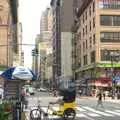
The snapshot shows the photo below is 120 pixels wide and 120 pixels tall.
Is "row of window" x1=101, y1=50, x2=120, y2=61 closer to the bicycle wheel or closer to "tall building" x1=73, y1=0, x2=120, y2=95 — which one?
"tall building" x1=73, y1=0, x2=120, y2=95

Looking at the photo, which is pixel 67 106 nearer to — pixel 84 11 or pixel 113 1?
pixel 113 1

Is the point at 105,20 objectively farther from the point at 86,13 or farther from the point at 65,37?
the point at 65,37

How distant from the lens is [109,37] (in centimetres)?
9469

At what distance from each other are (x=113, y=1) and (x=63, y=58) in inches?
2750

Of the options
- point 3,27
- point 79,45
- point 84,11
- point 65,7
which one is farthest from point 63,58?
point 3,27

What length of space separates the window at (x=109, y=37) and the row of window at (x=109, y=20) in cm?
197

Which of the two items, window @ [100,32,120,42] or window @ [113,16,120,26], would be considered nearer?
window @ [100,32,120,42]

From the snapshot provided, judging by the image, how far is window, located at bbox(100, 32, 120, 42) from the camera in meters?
94.5

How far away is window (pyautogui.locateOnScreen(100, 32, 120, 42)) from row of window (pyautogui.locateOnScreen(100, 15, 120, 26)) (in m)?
1.97

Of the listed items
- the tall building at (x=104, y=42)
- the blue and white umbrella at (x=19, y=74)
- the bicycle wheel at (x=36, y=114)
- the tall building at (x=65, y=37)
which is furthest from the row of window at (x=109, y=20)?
the blue and white umbrella at (x=19, y=74)

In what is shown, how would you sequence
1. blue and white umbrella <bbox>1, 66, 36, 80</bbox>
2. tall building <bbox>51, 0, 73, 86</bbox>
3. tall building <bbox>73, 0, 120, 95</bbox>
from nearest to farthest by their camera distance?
blue and white umbrella <bbox>1, 66, 36, 80</bbox> → tall building <bbox>73, 0, 120, 95</bbox> → tall building <bbox>51, 0, 73, 86</bbox>

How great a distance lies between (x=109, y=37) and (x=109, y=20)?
3.58 meters

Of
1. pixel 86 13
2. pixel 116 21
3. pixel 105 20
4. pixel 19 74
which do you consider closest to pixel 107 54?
pixel 105 20

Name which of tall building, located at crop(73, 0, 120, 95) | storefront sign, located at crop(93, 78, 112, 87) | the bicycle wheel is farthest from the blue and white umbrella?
storefront sign, located at crop(93, 78, 112, 87)
